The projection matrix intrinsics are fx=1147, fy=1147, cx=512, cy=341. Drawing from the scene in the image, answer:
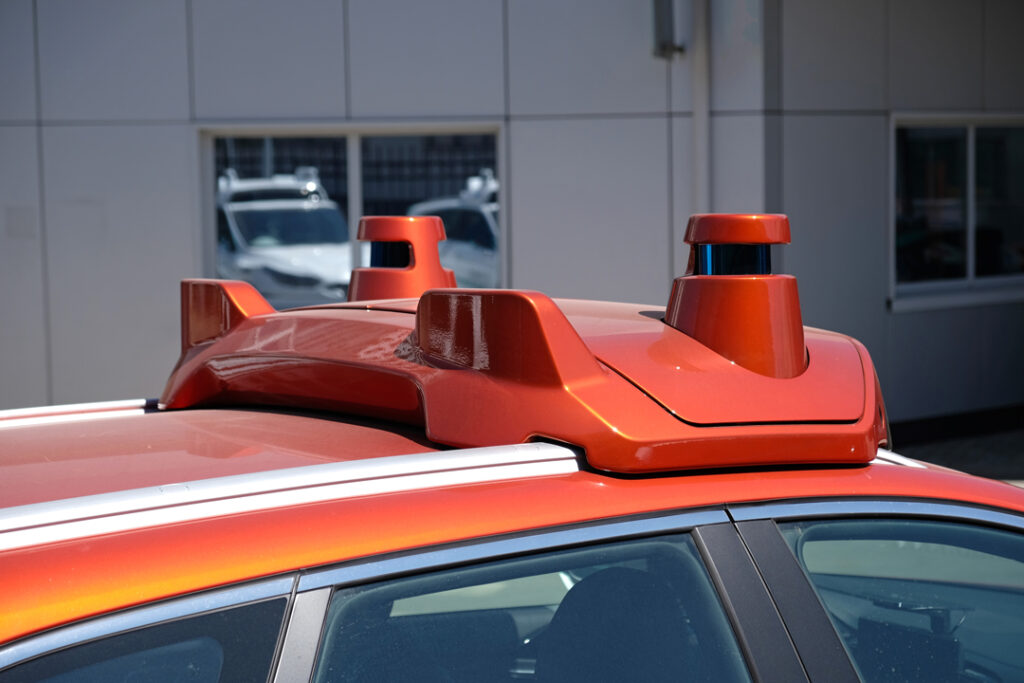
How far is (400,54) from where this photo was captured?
339 inches

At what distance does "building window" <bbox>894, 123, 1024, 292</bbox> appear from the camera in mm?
9648

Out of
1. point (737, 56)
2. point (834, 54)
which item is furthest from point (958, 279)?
point (737, 56)

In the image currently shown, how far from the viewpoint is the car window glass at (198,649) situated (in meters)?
1.19

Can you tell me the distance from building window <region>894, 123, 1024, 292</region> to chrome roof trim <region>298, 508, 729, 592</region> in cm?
863

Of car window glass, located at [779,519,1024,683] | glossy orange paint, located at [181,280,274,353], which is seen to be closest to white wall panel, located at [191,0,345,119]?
glossy orange paint, located at [181,280,274,353]

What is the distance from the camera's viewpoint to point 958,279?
10156 millimetres

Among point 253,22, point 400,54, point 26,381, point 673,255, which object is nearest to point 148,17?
point 253,22

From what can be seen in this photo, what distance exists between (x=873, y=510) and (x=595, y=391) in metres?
0.44

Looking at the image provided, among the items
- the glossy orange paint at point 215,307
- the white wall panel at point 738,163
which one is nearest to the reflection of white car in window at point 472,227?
the white wall panel at point 738,163

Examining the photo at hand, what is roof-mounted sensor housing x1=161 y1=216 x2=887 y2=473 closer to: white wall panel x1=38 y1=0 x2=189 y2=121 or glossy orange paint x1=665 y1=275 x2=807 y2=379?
glossy orange paint x1=665 y1=275 x2=807 y2=379

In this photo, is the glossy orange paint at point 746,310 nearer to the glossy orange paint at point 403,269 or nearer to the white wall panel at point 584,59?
the glossy orange paint at point 403,269

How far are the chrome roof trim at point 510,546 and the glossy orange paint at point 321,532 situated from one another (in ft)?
0.04

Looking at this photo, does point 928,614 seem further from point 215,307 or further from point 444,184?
point 444,184

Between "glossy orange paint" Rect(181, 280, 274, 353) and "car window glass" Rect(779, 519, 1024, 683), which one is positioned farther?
"glossy orange paint" Rect(181, 280, 274, 353)
